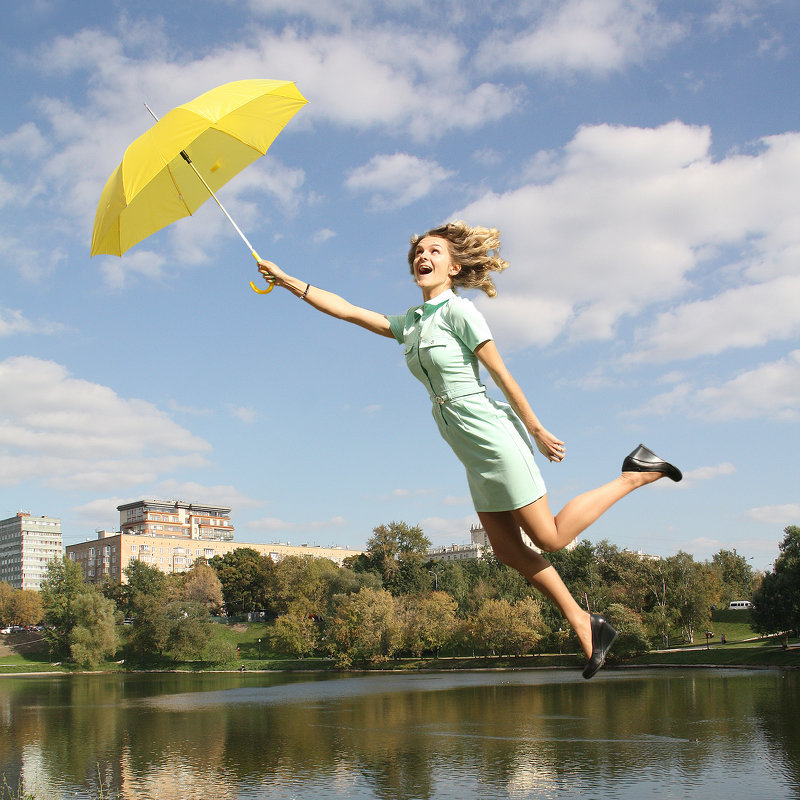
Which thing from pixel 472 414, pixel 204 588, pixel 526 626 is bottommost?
pixel 526 626

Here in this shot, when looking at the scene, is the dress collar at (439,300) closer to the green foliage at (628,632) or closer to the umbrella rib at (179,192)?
the umbrella rib at (179,192)

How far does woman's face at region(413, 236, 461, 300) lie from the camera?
161 inches

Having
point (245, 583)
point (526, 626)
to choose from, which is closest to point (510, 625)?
point (526, 626)

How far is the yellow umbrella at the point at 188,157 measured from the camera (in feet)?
14.2

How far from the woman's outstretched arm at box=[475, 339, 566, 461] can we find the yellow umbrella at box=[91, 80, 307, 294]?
1409 mm

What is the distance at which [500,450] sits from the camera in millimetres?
3555

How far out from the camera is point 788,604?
46094 millimetres

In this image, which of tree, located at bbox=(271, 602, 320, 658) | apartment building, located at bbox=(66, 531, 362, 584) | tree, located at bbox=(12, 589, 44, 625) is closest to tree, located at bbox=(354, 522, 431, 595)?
tree, located at bbox=(271, 602, 320, 658)

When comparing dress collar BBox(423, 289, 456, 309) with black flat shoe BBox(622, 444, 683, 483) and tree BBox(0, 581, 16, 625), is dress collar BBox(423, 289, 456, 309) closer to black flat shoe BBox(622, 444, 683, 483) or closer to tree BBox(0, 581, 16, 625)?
black flat shoe BBox(622, 444, 683, 483)

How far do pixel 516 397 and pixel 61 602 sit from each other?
78.8m

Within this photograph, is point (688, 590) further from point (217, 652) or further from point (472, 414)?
point (472, 414)

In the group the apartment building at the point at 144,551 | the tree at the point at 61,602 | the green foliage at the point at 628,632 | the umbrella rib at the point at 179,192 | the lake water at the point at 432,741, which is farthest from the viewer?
the apartment building at the point at 144,551

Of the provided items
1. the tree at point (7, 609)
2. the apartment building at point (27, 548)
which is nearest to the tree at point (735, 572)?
the tree at point (7, 609)

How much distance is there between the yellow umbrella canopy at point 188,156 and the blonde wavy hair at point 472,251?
1.17 meters
